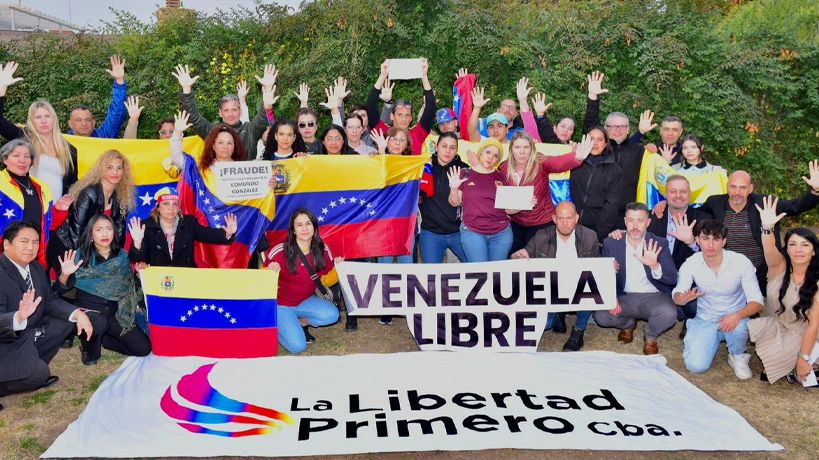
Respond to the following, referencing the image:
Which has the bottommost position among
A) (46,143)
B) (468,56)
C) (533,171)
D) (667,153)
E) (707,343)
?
(707,343)

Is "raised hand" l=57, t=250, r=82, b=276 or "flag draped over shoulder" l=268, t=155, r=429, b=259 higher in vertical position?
"flag draped over shoulder" l=268, t=155, r=429, b=259

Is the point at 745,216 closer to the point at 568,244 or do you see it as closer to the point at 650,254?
the point at 650,254

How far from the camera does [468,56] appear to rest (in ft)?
38.4

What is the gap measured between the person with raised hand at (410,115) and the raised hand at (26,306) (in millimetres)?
4194

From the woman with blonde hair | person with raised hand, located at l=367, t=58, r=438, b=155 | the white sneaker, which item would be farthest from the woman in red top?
the white sneaker

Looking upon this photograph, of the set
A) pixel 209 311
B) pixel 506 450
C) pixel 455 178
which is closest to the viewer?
pixel 506 450

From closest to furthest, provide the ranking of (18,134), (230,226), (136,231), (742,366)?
(742,366) < (136,231) < (230,226) < (18,134)

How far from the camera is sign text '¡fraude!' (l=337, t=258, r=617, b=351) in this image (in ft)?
23.6

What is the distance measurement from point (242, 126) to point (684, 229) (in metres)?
5.03

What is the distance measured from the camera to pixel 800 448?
5453 millimetres

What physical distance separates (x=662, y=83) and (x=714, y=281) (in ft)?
18.5

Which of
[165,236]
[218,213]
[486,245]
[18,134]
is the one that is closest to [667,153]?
[486,245]

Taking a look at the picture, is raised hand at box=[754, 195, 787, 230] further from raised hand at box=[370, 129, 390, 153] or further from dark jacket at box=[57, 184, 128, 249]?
dark jacket at box=[57, 184, 128, 249]

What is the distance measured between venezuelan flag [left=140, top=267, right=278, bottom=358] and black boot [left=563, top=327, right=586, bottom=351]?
294 centimetres
